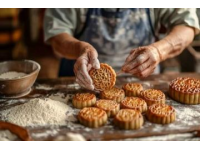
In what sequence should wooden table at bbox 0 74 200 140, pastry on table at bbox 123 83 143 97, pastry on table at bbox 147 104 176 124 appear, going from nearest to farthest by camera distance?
1. wooden table at bbox 0 74 200 140
2. pastry on table at bbox 147 104 176 124
3. pastry on table at bbox 123 83 143 97

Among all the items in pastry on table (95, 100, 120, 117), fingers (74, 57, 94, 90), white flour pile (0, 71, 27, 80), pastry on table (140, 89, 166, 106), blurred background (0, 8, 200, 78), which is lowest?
blurred background (0, 8, 200, 78)

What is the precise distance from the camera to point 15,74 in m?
2.43

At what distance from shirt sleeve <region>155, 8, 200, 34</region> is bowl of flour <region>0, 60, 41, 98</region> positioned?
1.15 m

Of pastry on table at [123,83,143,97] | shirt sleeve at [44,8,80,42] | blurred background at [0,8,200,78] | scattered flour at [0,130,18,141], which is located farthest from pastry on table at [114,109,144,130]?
blurred background at [0,8,200,78]

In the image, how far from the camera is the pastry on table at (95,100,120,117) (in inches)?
79.7

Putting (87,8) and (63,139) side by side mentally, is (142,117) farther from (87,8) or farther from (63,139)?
(87,8)

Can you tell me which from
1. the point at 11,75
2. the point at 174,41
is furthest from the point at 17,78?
the point at 174,41

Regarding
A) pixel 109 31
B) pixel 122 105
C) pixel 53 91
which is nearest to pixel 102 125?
pixel 122 105

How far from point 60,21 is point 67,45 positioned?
0.90ft

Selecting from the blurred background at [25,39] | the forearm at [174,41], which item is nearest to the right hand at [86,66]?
the forearm at [174,41]

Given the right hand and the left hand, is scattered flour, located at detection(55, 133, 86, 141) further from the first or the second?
the left hand

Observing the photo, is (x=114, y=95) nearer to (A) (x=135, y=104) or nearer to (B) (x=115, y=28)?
(A) (x=135, y=104)

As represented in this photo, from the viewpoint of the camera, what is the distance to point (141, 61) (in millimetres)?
2303
